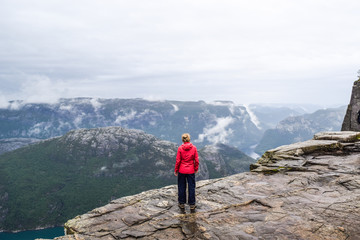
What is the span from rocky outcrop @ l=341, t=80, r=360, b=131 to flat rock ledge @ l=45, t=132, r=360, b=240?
34410mm

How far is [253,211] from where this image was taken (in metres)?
18.2

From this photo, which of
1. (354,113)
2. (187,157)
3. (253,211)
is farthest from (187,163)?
(354,113)

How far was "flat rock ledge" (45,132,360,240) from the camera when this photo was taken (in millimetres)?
15172

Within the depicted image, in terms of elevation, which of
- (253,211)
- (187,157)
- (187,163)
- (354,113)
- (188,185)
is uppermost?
(354,113)

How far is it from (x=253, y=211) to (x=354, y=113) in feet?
176

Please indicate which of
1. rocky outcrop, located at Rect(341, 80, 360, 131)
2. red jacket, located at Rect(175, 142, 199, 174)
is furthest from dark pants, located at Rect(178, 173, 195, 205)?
rocky outcrop, located at Rect(341, 80, 360, 131)

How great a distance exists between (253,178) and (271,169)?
10.3 feet

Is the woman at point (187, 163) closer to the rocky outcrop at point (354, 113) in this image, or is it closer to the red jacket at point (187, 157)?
the red jacket at point (187, 157)

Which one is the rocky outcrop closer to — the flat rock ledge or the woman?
the flat rock ledge

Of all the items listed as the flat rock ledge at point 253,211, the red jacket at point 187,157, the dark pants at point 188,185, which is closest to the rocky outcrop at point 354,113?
the flat rock ledge at point 253,211

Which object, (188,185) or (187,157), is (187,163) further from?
(188,185)

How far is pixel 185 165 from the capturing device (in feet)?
61.0

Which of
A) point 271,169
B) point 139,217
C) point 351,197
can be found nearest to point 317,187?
point 351,197

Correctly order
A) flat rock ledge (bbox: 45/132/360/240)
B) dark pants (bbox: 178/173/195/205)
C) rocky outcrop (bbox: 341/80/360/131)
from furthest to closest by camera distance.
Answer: rocky outcrop (bbox: 341/80/360/131), dark pants (bbox: 178/173/195/205), flat rock ledge (bbox: 45/132/360/240)
